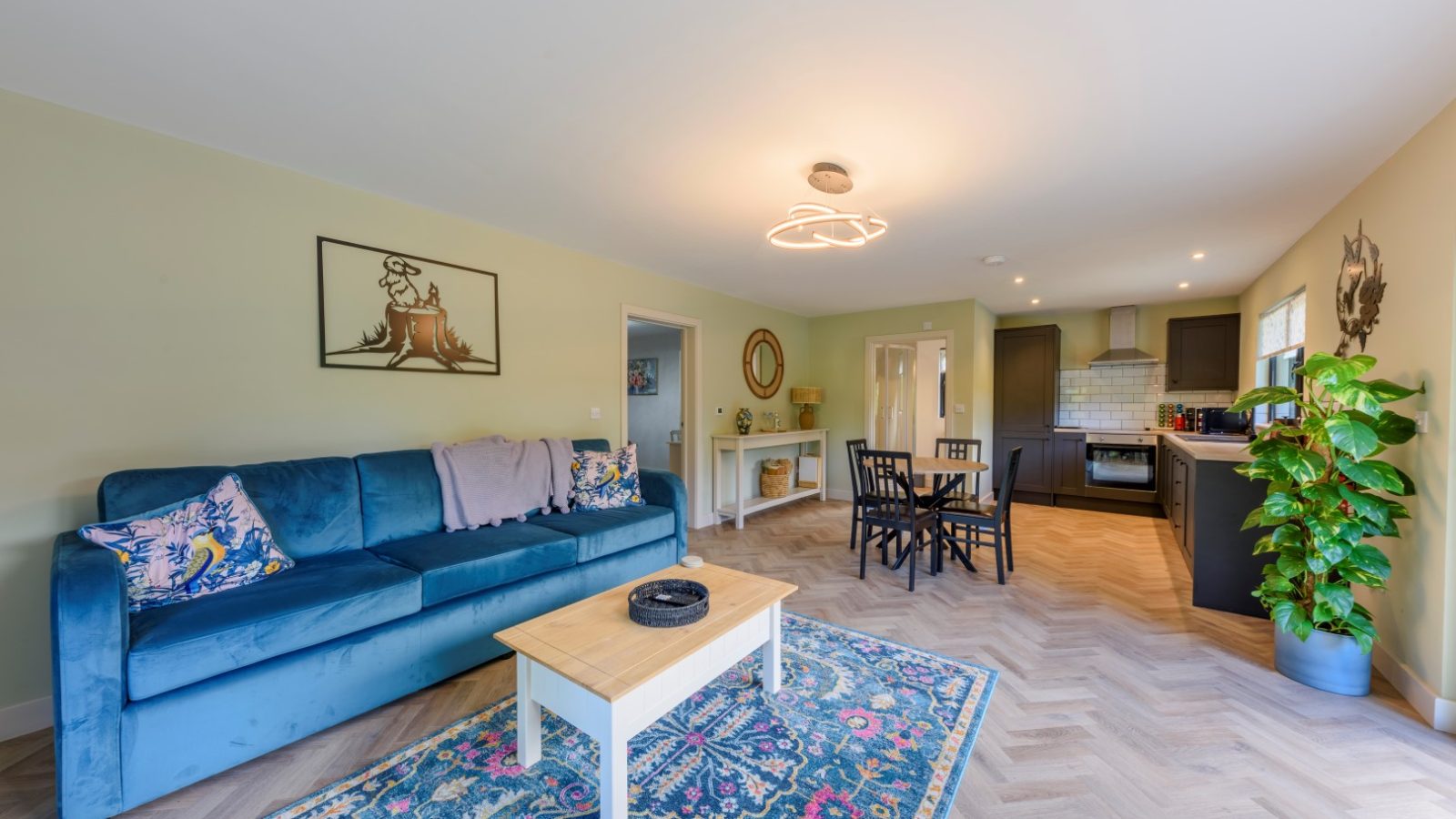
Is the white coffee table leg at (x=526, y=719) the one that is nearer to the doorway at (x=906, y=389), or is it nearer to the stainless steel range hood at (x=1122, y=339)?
the doorway at (x=906, y=389)

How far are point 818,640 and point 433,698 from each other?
5.74 ft

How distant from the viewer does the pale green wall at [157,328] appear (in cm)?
193

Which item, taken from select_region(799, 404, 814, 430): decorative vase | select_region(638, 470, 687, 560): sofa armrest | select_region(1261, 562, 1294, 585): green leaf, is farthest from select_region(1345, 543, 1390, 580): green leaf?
select_region(799, 404, 814, 430): decorative vase

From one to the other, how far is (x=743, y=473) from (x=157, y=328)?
4.30 m

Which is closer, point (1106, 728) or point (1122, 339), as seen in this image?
point (1106, 728)

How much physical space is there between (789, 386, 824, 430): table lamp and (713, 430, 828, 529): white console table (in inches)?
9.0

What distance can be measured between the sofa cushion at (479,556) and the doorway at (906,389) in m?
4.46

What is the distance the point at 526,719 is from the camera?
5.61ft

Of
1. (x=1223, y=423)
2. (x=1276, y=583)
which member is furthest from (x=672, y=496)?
(x=1223, y=423)

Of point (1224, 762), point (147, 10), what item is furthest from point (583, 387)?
point (1224, 762)

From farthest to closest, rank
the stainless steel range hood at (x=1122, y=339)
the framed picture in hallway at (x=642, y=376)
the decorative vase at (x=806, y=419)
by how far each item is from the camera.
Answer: the framed picture in hallway at (x=642, y=376) < the decorative vase at (x=806, y=419) < the stainless steel range hood at (x=1122, y=339)

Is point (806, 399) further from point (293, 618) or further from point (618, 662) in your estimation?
point (293, 618)

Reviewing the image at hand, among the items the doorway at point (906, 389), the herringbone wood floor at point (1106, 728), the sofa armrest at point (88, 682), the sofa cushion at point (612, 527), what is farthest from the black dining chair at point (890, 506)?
the sofa armrest at point (88, 682)

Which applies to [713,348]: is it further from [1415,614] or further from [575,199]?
[1415,614]
